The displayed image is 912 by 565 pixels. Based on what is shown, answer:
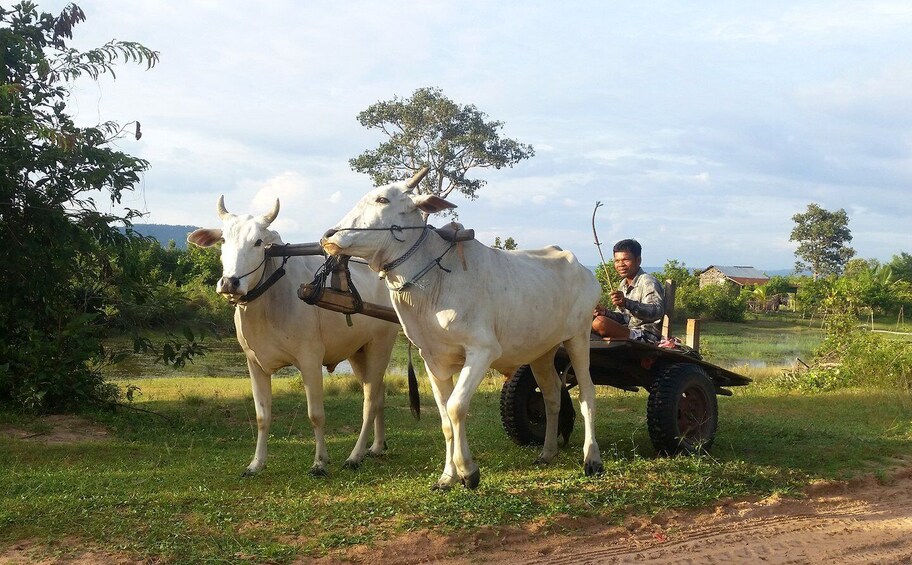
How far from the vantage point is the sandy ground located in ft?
14.9

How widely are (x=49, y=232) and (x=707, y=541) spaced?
7240 mm

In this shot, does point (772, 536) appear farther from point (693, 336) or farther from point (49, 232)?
point (49, 232)

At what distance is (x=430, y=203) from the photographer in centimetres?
542

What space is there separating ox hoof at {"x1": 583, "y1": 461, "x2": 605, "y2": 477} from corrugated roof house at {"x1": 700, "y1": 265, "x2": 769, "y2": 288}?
166 ft

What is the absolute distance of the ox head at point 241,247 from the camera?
5.71 meters

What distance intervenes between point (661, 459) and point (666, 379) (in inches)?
25.0

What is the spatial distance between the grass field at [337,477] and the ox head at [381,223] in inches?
62.6

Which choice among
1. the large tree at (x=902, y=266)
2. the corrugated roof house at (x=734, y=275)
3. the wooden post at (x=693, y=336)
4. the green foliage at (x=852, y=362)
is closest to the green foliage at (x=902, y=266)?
the large tree at (x=902, y=266)

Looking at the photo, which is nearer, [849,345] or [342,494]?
[342,494]

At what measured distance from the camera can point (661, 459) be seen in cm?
638

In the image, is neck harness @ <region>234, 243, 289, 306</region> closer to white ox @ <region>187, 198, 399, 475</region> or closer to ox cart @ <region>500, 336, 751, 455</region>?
white ox @ <region>187, 198, 399, 475</region>

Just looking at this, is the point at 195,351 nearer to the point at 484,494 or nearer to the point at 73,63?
the point at 73,63

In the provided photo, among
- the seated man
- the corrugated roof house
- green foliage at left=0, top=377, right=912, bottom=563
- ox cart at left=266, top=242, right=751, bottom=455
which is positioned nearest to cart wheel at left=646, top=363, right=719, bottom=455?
ox cart at left=266, top=242, right=751, bottom=455

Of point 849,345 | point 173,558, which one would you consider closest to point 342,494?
point 173,558
